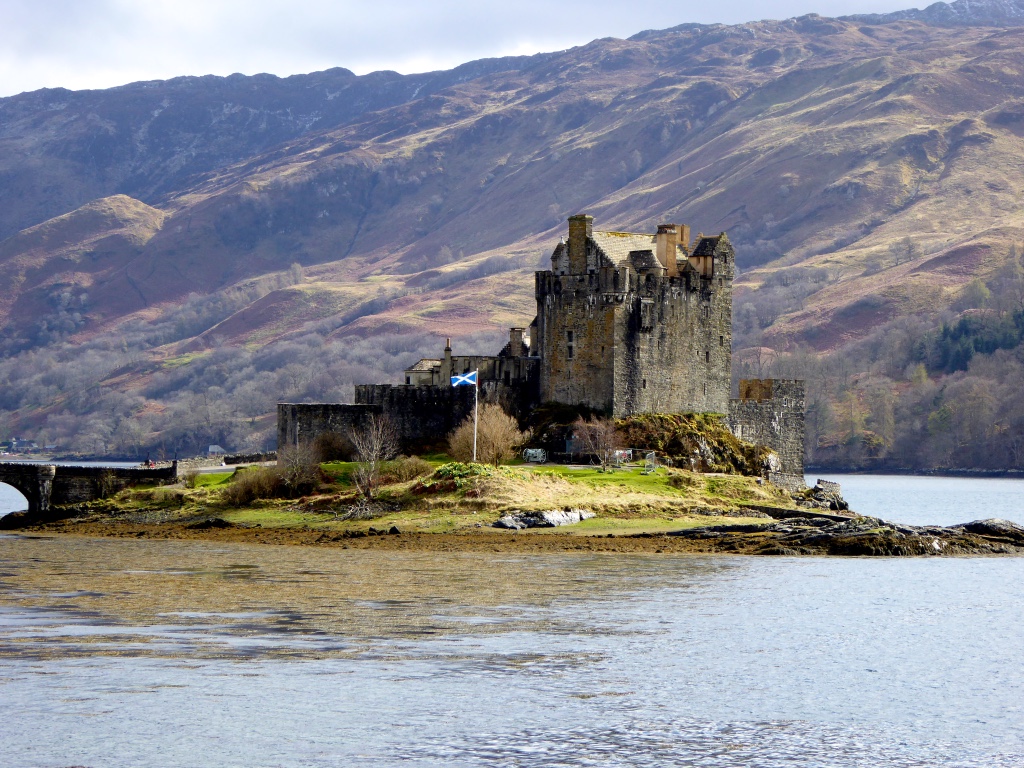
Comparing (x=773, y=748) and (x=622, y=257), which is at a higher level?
(x=622, y=257)

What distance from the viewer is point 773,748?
29094mm

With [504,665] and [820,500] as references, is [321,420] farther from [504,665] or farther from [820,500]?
[504,665]

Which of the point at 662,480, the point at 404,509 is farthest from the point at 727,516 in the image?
the point at 404,509

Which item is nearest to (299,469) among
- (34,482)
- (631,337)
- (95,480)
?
(95,480)

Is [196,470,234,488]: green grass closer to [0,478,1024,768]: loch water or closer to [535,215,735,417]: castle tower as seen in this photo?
[535,215,735,417]: castle tower

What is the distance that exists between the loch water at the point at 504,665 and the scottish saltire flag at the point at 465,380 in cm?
2208

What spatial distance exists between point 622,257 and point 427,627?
1749 inches

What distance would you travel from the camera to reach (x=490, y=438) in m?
76.8

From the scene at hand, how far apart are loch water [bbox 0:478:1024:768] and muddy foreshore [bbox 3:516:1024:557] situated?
5.22 m

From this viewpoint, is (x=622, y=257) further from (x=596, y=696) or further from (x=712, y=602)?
(x=596, y=696)

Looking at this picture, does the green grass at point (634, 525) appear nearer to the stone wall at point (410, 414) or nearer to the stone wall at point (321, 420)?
the stone wall at point (410, 414)

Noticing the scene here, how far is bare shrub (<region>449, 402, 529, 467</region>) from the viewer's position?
76562 mm

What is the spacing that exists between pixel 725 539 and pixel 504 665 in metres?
29.1

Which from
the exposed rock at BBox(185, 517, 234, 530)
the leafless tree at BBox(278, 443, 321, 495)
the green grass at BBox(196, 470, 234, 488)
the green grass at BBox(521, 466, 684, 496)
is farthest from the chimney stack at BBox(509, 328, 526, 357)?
the exposed rock at BBox(185, 517, 234, 530)
